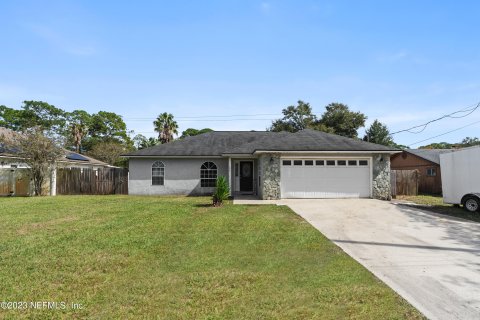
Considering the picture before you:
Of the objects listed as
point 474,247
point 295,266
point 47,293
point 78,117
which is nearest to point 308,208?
point 474,247

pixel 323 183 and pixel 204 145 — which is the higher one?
pixel 204 145

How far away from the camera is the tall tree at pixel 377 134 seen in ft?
161

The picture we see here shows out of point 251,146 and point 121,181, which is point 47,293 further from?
point 121,181

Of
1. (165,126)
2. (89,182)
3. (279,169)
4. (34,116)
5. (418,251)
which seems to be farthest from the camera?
(34,116)

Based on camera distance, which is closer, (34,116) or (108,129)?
(34,116)

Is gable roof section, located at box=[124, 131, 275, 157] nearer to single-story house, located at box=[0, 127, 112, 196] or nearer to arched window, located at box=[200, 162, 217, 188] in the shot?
arched window, located at box=[200, 162, 217, 188]

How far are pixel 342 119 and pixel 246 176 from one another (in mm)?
28727

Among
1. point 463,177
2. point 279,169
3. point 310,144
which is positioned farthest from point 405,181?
point 279,169

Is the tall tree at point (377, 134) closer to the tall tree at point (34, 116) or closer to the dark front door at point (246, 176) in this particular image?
the dark front door at point (246, 176)

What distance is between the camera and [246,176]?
66.6 ft

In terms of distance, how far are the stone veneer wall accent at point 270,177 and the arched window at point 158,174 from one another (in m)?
7.23

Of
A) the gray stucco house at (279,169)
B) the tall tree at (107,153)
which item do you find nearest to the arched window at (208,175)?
the gray stucco house at (279,169)

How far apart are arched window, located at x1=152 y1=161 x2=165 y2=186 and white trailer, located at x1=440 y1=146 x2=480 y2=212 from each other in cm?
1570

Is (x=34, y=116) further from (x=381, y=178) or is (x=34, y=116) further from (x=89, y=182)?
(x=381, y=178)
